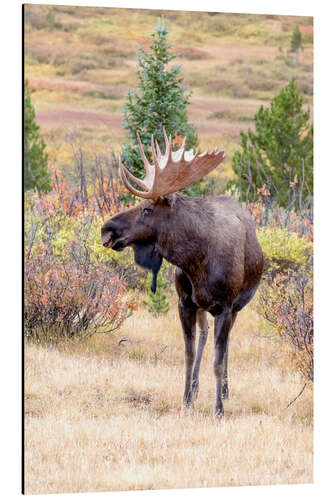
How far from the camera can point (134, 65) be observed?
29.5ft

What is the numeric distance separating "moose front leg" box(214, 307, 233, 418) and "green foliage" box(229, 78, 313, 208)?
2.05 m

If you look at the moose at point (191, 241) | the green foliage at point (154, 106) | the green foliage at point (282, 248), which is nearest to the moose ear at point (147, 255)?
the moose at point (191, 241)

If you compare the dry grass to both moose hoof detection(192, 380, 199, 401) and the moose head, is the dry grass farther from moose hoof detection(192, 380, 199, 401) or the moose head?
the moose head

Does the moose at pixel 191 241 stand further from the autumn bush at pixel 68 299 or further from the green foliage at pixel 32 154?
the autumn bush at pixel 68 299

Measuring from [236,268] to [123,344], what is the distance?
1.59m

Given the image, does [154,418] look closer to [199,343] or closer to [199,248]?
[199,343]

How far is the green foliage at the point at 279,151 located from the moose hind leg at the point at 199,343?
5.70 feet

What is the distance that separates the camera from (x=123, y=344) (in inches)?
329

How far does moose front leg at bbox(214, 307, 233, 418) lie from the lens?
7.21 metres

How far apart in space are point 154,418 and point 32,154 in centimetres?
247

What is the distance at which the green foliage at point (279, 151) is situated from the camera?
8.61 meters

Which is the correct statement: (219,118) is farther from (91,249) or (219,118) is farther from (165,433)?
(165,433)

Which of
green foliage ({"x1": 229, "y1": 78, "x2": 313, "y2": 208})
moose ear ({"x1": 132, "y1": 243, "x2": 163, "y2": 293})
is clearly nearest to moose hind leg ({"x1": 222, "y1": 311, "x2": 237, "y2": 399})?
moose ear ({"x1": 132, "y1": 243, "x2": 163, "y2": 293})

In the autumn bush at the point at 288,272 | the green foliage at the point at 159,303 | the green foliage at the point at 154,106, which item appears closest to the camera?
the autumn bush at the point at 288,272
